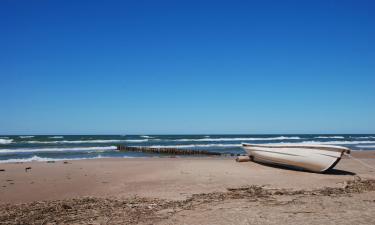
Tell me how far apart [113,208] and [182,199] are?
1.65 meters

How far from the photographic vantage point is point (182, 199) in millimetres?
7734

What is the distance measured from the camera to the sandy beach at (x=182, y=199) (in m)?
5.82

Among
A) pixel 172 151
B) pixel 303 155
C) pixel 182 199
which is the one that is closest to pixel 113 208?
pixel 182 199

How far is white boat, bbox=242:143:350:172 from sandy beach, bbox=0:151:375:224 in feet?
2.32

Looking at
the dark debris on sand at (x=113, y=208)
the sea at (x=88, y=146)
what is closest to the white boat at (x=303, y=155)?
the dark debris on sand at (x=113, y=208)

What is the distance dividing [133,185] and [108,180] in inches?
56.9

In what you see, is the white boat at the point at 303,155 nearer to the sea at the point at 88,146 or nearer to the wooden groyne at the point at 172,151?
the wooden groyne at the point at 172,151

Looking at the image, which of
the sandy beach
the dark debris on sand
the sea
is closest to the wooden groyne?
the sea

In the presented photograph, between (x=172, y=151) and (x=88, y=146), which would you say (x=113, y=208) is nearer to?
(x=172, y=151)

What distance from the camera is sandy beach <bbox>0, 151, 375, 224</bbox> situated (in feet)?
19.1

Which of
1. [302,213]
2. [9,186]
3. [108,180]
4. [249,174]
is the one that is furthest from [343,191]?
A: [9,186]

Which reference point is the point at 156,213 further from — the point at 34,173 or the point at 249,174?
the point at 34,173

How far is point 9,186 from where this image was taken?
10148 mm

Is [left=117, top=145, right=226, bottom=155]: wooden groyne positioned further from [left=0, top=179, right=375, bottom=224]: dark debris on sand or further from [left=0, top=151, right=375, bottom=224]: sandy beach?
[left=0, top=179, right=375, bottom=224]: dark debris on sand
